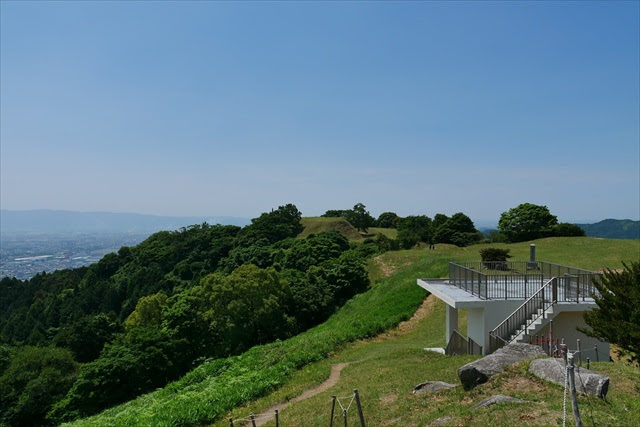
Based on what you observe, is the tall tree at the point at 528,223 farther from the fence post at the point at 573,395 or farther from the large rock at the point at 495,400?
the fence post at the point at 573,395

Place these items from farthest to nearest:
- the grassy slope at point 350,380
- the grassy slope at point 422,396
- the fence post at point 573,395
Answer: the grassy slope at point 350,380, the grassy slope at point 422,396, the fence post at point 573,395

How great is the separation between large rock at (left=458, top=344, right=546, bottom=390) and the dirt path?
5.90 m

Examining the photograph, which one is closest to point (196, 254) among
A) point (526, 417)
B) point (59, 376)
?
point (59, 376)

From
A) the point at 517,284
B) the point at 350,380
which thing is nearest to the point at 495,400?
the point at 350,380

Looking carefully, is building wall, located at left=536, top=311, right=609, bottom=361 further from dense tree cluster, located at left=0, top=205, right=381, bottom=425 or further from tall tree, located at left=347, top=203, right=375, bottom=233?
tall tree, located at left=347, top=203, right=375, bottom=233

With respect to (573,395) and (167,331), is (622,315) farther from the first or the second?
(167,331)

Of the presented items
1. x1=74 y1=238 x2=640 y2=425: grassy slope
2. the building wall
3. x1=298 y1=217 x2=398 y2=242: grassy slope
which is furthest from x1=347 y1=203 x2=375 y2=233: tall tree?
the building wall

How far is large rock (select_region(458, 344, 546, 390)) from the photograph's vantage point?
1005cm

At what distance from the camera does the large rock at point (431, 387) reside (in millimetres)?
10703

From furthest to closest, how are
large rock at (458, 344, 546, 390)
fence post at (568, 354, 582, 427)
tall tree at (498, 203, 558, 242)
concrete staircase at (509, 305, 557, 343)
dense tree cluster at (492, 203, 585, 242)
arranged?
tall tree at (498, 203, 558, 242) < dense tree cluster at (492, 203, 585, 242) < concrete staircase at (509, 305, 557, 343) < large rock at (458, 344, 546, 390) < fence post at (568, 354, 582, 427)

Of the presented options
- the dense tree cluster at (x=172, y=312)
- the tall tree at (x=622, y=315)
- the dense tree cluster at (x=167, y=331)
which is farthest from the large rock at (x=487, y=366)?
the dense tree cluster at (x=167, y=331)

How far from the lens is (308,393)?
1536cm

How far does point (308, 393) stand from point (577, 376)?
9.09m

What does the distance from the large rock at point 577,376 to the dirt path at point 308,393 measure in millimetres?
7412
